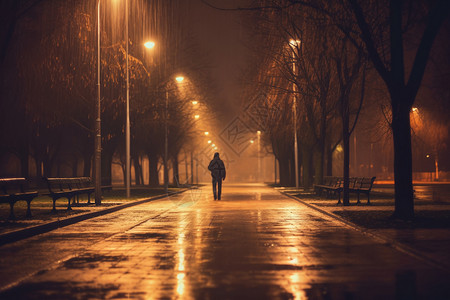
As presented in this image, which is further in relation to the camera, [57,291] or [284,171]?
[284,171]

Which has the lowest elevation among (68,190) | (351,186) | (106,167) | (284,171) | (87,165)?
(351,186)

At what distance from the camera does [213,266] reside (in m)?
9.37

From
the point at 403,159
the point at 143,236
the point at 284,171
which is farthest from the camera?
the point at 284,171

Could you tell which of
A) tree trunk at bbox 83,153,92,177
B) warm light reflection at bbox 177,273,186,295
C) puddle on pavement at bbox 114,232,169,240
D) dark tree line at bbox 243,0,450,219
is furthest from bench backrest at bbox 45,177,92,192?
tree trunk at bbox 83,153,92,177

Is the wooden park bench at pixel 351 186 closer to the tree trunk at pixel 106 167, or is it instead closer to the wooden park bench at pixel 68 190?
the wooden park bench at pixel 68 190

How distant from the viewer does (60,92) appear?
32.8m

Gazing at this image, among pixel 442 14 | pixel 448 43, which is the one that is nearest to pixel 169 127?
pixel 448 43

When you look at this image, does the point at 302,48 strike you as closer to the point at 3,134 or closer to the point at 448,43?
the point at 448,43

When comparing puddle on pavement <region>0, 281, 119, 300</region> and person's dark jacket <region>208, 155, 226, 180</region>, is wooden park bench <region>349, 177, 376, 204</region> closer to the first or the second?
person's dark jacket <region>208, 155, 226, 180</region>

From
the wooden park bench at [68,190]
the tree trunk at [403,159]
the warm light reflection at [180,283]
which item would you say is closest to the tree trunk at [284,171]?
the wooden park bench at [68,190]

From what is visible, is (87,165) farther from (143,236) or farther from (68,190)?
(143,236)

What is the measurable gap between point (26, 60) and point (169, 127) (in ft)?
64.2

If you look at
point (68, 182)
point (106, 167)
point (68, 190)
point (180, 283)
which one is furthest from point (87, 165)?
point (180, 283)

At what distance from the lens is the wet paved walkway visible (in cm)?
739
